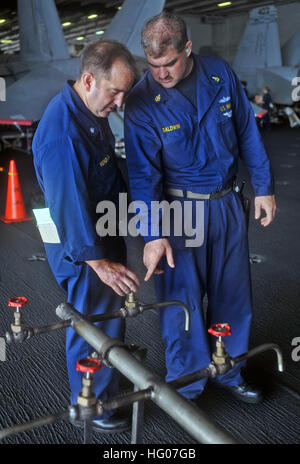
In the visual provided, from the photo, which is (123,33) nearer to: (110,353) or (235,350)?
(235,350)

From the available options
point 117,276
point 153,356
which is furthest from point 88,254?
point 153,356

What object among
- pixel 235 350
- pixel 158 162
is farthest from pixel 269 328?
pixel 158 162

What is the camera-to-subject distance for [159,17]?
5.52 feet

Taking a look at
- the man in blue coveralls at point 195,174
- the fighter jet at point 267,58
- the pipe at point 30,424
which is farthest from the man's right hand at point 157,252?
the fighter jet at point 267,58

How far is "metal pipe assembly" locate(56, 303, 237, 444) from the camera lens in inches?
30.6

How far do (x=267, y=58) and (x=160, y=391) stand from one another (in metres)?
19.3

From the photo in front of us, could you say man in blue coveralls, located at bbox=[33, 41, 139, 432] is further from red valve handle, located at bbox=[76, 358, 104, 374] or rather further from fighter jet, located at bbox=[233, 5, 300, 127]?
fighter jet, located at bbox=[233, 5, 300, 127]

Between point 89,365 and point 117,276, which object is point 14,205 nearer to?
point 117,276

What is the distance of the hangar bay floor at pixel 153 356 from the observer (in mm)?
1929

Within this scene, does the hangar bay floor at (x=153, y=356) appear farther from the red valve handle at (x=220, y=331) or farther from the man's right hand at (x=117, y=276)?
the red valve handle at (x=220, y=331)

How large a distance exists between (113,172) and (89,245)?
1.14 ft

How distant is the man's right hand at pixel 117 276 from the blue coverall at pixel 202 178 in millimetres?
302

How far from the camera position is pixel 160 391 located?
89 cm

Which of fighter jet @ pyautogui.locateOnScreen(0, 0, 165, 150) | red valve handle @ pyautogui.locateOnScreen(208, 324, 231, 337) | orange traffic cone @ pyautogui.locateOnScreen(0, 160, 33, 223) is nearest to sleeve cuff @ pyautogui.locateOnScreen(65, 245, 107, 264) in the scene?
red valve handle @ pyautogui.locateOnScreen(208, 324, 231, 337)
